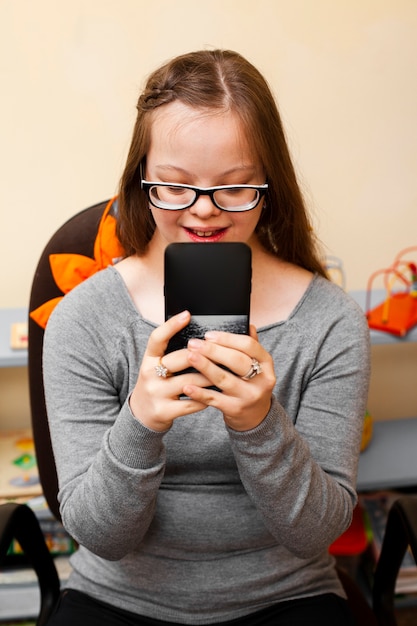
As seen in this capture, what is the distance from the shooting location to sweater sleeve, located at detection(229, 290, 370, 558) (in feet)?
2.72

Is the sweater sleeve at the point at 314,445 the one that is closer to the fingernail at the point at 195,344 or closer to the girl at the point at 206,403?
the girl at the point at 206,403

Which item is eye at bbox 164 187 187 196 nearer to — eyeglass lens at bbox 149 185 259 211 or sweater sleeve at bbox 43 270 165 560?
eyeglass lens at bbox 149 185 259 211

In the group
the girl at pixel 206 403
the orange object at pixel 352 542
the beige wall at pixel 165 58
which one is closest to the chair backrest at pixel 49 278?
the girl at pixel 206 403

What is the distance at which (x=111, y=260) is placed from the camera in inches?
45.1

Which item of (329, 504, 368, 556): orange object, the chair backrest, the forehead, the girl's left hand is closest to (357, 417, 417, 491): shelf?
(329, 504, 368, 556): orange object

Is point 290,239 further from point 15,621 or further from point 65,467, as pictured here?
point 15,621

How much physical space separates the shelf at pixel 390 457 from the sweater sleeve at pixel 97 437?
83cm

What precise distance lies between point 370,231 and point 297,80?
1.44 ft

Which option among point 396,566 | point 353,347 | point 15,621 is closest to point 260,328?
point 353,347

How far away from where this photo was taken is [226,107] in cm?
86

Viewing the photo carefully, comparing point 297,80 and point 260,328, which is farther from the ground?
point 297,80

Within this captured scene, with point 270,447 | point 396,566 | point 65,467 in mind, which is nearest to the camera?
point 270,447

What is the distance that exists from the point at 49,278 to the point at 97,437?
12.5 inches

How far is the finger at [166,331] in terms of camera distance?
76 centimetres
